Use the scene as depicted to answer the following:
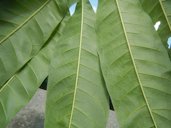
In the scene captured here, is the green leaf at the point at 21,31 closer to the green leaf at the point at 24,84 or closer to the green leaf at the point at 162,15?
the green leaf at the point at 24,84

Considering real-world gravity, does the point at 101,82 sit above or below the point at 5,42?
below

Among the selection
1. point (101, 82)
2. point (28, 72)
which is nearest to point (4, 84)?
point (28, 72)

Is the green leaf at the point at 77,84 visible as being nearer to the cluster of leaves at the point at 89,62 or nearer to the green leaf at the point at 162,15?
the cluster of leaves at the point at 89,62

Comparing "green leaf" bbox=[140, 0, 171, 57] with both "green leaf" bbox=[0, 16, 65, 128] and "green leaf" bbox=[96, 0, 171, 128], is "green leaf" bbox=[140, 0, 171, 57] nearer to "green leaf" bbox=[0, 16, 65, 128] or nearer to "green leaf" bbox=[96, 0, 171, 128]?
"green leaf" bbox=[96, 0, 171, 128]

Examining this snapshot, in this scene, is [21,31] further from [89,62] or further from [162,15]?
[162,15]

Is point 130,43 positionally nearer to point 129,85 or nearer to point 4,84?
point 129,85

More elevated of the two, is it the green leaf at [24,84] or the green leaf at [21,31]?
the green leaf at [21,31]

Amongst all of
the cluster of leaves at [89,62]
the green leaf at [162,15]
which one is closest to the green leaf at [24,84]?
the cluster of leaves at [89,62]
